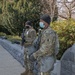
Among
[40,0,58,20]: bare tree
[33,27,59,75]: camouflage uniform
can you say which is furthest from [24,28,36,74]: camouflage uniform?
[40,0,58,20]: bare tree

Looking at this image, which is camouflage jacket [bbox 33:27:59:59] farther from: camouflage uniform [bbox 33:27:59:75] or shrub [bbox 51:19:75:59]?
shrub [bbox 51:19:75:59]

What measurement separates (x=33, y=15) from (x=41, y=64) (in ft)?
38.7

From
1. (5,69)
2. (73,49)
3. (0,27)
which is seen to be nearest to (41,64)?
(73,49)

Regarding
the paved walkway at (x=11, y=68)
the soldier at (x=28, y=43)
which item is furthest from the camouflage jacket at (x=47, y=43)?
the paved walkway at (x=11, y=68)

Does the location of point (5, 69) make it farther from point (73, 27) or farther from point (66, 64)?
point (66, 64)

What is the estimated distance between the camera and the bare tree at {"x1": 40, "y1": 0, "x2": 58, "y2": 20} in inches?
598

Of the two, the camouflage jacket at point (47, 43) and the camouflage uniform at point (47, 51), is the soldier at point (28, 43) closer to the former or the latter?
the camouflage uniform at point (47, 51)

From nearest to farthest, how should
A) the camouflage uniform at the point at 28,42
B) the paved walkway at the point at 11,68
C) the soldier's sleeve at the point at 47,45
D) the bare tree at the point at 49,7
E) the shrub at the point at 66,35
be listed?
the soldier's sleeve at the point at 47,45 → the camouflage uniform at the point at 28,42 → the shrub at the point at 66,35 → the paved walkway at the point at 11,68 → the bare tree at the point at 49,7

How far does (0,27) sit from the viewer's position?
22.7 metres

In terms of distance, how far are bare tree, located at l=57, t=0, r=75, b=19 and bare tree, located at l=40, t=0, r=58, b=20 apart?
30cm

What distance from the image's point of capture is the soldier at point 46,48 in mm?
4137

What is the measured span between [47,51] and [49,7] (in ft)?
38.3

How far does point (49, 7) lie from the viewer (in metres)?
15.7

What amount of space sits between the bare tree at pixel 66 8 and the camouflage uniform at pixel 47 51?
9.91 metres
